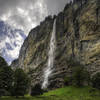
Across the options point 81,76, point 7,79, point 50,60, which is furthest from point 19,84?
point 50,60

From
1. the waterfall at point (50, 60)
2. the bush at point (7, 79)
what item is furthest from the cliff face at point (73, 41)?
the bush at point (7, 79)

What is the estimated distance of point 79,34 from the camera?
84.5 metres

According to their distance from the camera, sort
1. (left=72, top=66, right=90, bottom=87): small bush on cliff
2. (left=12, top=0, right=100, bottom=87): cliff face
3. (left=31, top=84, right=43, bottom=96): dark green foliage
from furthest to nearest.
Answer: (left=12, top=0, right=100, bottom=87): cliff face < (left=72, top=66, right=90, bottom=87): small bush on cliff < (left=31, top=84, right=43, bottom=96): dark green foliage

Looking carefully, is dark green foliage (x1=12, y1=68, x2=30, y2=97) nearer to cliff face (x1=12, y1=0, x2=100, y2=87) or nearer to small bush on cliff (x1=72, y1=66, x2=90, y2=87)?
small bush on cliff (x1=72, y1=66, x2=90, y2=87)

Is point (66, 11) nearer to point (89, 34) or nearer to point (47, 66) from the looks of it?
point (89, 34)

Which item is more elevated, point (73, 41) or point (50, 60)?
point (73, 41)

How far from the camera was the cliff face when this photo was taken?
7368 cm

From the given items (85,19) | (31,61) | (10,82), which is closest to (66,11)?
(85,19)

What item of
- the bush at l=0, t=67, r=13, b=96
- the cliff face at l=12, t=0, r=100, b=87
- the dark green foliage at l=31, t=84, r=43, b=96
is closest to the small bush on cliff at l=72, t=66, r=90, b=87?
the cliff face at l=12, t=0, r=100, b=87

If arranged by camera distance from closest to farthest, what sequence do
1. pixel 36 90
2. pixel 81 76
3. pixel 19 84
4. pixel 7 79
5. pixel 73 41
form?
pixel 7 79, pixel 19 84, pixel 36 90, pixel 81 76, pixel 73 41

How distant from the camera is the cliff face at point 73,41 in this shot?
2901 inches

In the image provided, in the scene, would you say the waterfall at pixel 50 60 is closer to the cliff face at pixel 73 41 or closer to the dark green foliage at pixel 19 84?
the cliff face at pixel 73 41

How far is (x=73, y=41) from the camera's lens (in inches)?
3418

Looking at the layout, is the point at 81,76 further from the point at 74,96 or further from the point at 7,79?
the point at 7,79
